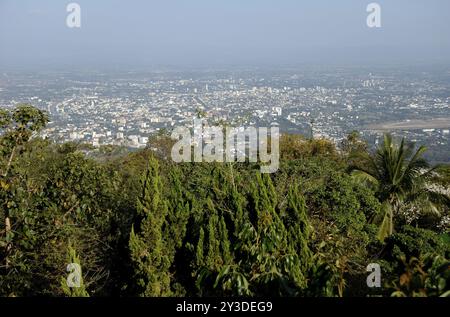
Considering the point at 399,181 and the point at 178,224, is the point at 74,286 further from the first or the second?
the point at 399,181

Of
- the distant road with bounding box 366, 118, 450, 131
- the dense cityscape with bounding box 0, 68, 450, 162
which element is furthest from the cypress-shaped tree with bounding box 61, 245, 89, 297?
the distant road with bounding box 366, 118, 450, 131

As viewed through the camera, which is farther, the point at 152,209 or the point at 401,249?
the point at 401,249

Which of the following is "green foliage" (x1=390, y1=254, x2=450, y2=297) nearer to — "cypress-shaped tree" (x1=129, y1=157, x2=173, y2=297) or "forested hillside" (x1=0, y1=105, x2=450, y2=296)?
"forested hillside" (x1=0, y1=105, x2=450, y2=296)

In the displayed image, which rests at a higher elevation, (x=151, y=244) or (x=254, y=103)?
(x=254, y=103)

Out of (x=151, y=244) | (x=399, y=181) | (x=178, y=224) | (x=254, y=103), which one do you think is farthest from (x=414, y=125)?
(x=151, y=244)

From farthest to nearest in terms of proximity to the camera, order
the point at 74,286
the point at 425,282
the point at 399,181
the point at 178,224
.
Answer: the point at 399,181
the point at 178,224
the point at 74,286
the point at 425,282

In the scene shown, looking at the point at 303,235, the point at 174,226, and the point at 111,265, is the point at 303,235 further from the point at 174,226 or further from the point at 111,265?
the point at 111,265

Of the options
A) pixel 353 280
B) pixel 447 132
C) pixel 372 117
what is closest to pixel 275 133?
pixel 353 280

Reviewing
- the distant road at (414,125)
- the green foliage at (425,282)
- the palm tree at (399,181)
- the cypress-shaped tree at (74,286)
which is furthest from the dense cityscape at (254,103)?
the green foliage at (425,282)
